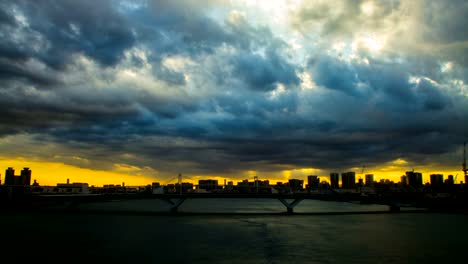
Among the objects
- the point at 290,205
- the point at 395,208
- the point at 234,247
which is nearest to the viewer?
the point at 234,247

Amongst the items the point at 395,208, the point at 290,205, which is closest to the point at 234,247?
the point at 290,205

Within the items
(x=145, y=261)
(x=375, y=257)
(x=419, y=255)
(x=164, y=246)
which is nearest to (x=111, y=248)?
(x=164, y=246)

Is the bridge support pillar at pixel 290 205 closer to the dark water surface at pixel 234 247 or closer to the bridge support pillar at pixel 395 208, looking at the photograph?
the bridge support pillar at pixel 395 208

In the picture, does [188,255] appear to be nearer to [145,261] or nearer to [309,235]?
[145,261]

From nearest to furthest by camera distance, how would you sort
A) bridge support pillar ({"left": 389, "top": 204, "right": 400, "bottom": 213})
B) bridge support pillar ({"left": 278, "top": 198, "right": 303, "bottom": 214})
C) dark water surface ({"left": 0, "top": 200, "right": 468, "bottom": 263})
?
dark water surface ({"left": 0, "top": 200, "right": 468, "bottom": 263}) → bridge support pillar ({"left": 278, "top": 198, "right": 303, "bottom": 214}) → bridge support pillar ({"left": 389, "top": 204, "right": 400, "bottom": 213})

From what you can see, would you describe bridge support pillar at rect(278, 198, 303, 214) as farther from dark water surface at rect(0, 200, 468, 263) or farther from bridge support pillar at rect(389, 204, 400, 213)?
dark water surface at rect(0, 200, 468, 263)

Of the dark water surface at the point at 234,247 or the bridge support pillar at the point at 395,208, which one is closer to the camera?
the dark water surface at the point at 234,247

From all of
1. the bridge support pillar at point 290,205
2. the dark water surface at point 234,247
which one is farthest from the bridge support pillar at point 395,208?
the dark water surface at point 234,247

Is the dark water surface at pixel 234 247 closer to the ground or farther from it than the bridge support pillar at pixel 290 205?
closer to the ground

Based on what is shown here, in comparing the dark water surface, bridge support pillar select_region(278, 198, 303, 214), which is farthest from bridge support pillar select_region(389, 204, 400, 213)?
the dark water surface

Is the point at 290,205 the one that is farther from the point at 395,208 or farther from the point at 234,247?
the point at 234,247

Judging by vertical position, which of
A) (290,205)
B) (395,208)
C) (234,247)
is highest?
(290,205)

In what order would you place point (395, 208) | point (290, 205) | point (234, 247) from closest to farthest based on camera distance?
point (234, 247), point (290, 205), point (395, 208)

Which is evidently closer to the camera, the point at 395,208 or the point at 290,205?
the point at 290,205
